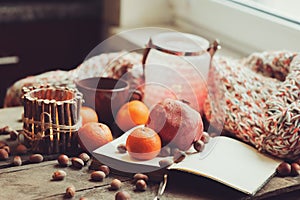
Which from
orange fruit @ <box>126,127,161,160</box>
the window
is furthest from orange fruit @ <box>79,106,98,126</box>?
the window

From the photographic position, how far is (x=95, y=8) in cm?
214

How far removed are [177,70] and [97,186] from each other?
1.17ft

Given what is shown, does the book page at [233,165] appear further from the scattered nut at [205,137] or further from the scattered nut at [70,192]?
the scattered nut at [70,192]

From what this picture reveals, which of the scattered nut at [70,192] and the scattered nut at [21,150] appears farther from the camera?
the scattered nut at [21,150]

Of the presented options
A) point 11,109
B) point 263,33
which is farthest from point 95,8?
point 11,109

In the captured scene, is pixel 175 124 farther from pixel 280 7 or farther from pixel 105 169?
pixel 280 7

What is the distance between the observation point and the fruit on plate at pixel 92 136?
3.70 feet

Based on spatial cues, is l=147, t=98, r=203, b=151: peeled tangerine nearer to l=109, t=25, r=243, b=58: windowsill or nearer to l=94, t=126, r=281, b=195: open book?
l=94, t=126, r=281, b=195: open book

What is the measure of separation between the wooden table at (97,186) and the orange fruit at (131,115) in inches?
6.1

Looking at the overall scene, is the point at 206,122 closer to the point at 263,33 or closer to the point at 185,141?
the point at 185,141

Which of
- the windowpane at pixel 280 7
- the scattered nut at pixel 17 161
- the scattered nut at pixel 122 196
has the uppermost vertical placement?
the windowpane at pixel 280 7

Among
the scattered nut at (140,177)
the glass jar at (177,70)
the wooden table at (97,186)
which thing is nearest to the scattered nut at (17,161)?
the wooden table at (97,186)

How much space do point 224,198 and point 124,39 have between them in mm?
1053

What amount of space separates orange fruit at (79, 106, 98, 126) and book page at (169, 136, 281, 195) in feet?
0.74
